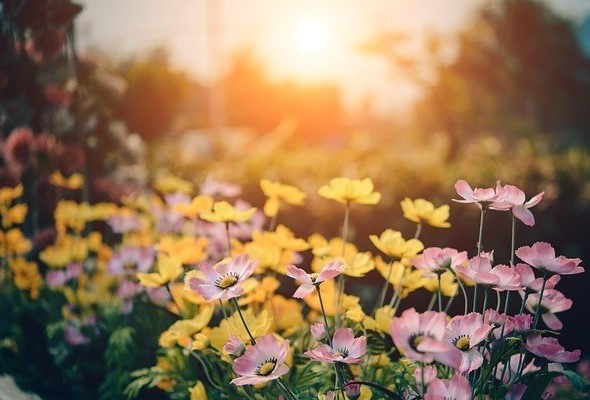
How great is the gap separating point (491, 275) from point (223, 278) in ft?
1.41

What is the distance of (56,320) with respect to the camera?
6.75 feet

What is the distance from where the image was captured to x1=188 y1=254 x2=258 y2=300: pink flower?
102cm

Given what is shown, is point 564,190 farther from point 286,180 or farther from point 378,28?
point 378,28

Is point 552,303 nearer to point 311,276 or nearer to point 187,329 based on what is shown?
point 311,276

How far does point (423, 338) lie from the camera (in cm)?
79

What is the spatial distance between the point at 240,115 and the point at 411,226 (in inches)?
1267

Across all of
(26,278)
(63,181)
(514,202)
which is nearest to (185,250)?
(514,202)

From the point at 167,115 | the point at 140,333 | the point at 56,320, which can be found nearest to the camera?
the point at 140,333

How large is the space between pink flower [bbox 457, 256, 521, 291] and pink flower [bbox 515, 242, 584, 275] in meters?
0.04

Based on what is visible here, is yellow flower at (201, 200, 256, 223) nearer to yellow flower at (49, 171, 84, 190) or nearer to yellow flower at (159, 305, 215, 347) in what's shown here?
yellow flower at (159, 305, 215, 347)

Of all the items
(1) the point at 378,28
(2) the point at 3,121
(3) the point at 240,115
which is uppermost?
(1) the point at 378,28

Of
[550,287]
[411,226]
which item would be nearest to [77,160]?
[411,226]

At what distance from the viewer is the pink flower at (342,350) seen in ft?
3.00

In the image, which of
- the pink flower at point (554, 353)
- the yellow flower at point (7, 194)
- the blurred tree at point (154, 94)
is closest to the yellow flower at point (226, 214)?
the pink flower at point (554, 353)
